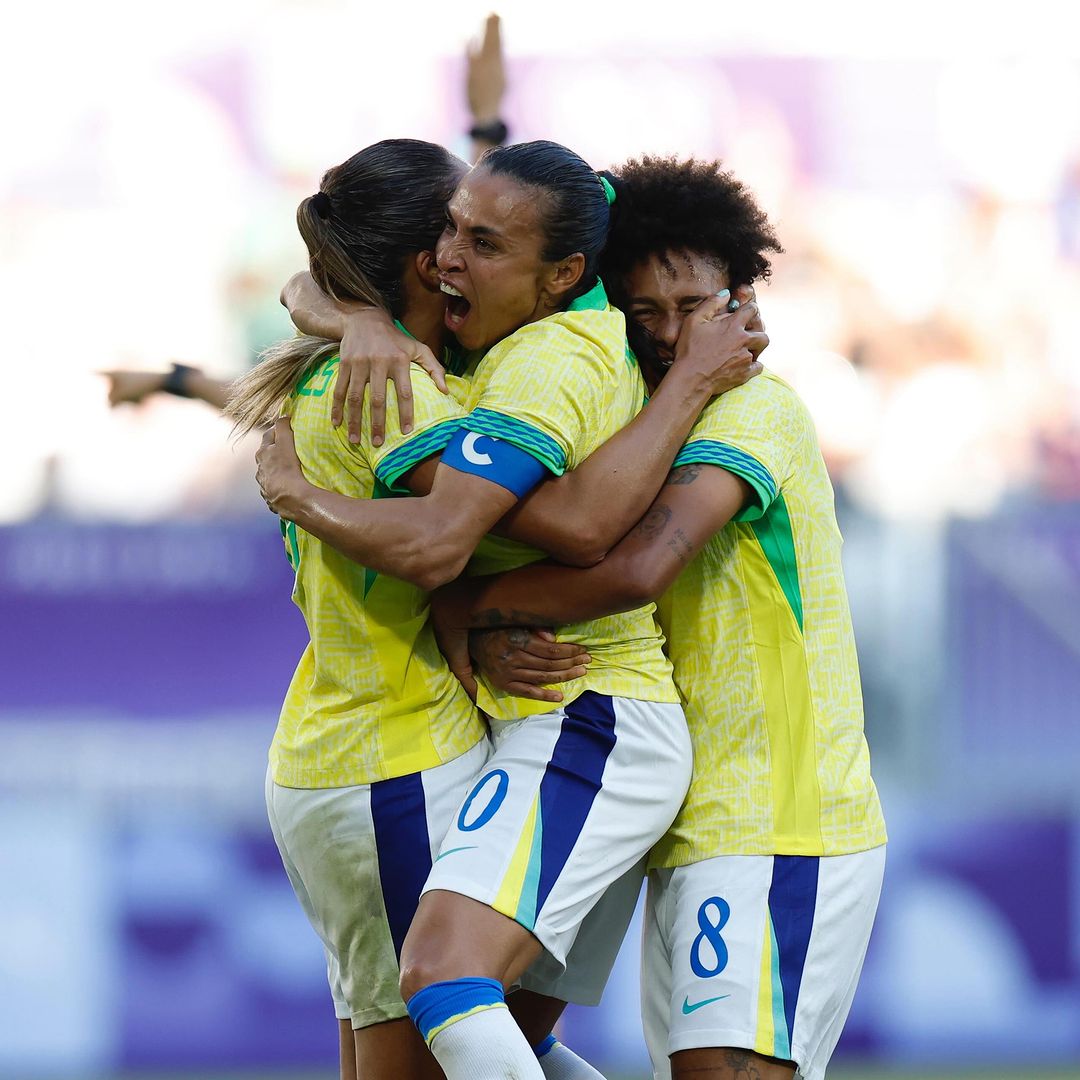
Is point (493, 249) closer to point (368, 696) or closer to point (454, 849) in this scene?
point (368, 696)

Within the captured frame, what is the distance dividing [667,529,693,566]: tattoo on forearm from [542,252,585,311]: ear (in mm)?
478

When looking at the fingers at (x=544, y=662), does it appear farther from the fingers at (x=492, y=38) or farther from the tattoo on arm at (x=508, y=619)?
the fingers at (x=492, y=38)

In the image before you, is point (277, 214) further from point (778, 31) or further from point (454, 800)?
point (454, 800)

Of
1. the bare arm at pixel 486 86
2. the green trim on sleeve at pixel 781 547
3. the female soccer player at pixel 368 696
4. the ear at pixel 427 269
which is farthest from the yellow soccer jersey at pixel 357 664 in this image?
the bare arm at pixel 486 86

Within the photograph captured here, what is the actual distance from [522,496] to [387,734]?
49cm

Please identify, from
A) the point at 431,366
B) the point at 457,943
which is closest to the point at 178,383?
the point at 431,366

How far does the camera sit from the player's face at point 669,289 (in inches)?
119

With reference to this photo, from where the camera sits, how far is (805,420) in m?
3.04

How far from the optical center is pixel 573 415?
273 centimetres

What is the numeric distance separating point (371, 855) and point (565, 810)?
0.38 metres

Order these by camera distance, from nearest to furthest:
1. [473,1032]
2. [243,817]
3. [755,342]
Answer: [473,1032] < [755,342] < [243,817]

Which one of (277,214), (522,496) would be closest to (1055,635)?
(277,214)

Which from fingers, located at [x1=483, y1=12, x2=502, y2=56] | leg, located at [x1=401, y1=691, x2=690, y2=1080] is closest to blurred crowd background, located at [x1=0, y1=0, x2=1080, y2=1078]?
fingers, located at [x1=483, y1=12, x2=502, y2=56]

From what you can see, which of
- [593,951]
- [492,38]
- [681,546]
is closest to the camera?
[681,546]
